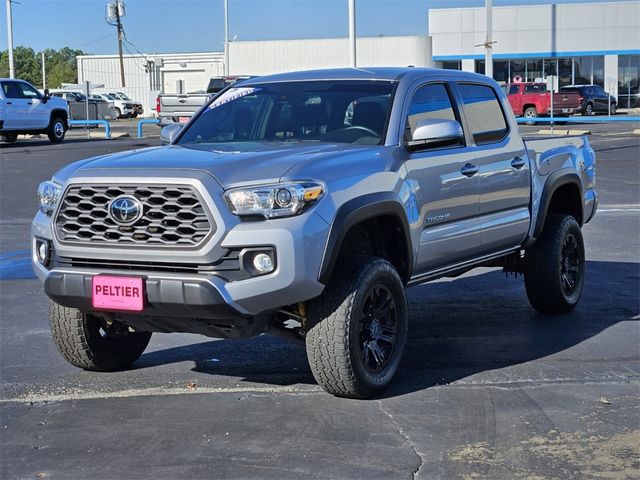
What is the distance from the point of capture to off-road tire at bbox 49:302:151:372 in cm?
611

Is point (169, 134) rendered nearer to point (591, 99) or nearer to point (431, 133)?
point (431, 133)

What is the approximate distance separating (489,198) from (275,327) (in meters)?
2.11

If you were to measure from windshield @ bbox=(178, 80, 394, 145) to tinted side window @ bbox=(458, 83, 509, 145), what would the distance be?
2.87ft

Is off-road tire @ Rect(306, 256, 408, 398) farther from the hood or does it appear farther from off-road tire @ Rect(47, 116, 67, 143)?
off-road tire @ Rect(47, 116, 67, 143)

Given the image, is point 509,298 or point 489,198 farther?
point 509,298

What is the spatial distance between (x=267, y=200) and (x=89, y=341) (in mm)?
1745

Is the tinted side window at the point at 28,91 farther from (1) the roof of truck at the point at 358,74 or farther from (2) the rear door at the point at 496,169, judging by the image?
(2) the rear door at the point at 496,169

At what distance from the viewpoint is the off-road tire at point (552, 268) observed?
794 cm

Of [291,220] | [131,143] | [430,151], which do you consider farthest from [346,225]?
Result: [131,143]

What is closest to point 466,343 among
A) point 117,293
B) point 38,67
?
point 117,293

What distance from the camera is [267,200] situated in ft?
17.0

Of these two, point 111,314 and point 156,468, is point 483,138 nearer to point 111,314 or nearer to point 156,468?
point 111,314

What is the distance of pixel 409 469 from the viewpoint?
462 centimetres

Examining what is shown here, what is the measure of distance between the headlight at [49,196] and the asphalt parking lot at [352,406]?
3.62 feet
